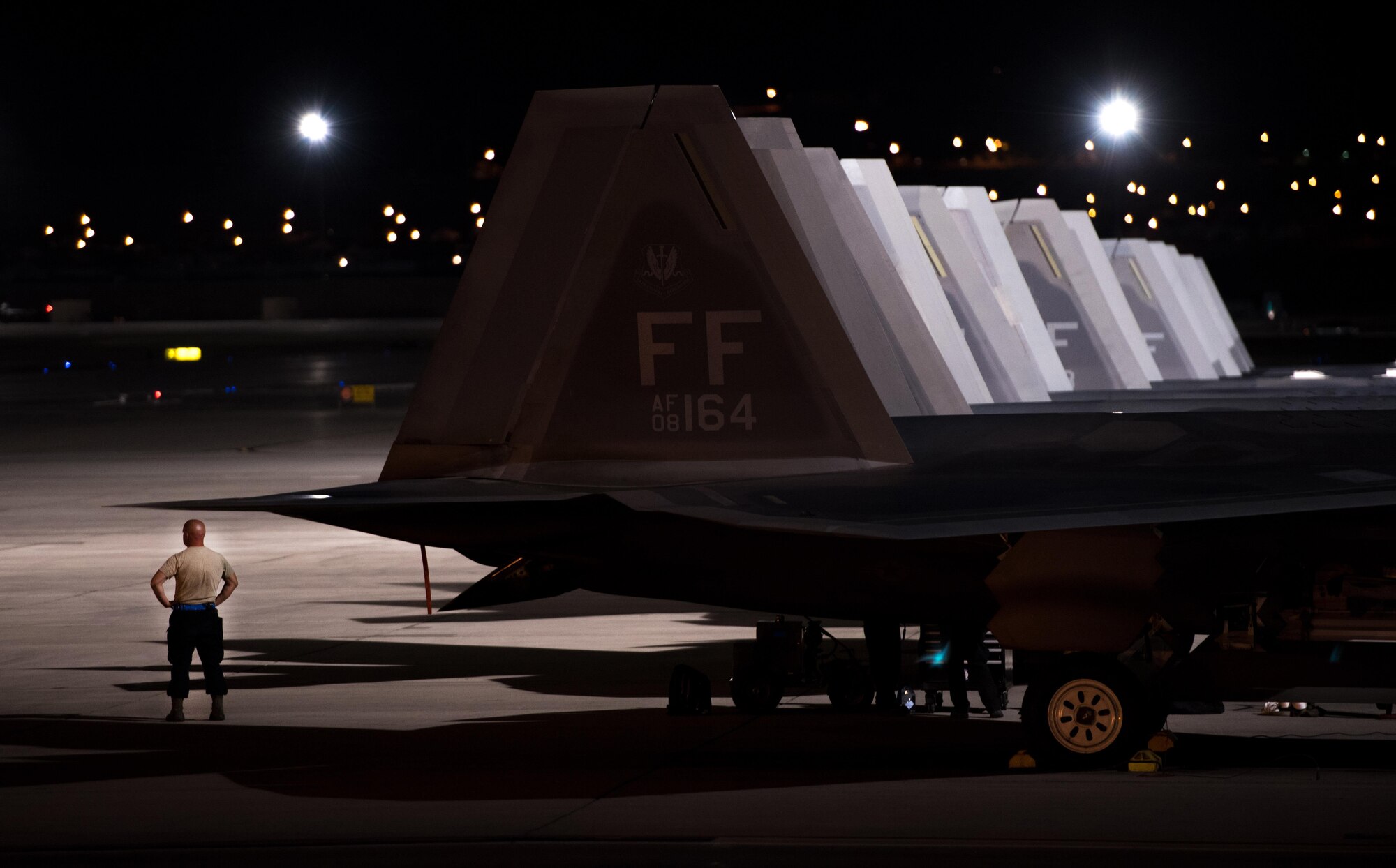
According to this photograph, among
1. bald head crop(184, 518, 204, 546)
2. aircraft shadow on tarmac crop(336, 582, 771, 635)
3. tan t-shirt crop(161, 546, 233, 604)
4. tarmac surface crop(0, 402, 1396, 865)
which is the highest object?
bald head crop(184, 518, 204, 546)

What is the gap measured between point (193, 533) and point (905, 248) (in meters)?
7.75

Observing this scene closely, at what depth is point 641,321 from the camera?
12.2 m

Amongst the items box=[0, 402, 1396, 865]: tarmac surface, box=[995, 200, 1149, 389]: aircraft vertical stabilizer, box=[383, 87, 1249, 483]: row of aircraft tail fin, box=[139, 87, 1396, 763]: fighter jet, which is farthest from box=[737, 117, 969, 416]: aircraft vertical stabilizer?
box=[995, 200, 1149, 389]: aircraft vertical stabilizer

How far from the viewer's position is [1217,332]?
43.9 m

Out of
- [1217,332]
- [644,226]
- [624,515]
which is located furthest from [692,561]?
[1217,332]

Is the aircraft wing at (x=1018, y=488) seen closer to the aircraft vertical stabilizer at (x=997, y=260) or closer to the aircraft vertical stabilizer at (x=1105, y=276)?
the aircraft vertical stabilizer at (x=997, y=260)

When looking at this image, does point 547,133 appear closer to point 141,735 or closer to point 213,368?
point 141,735

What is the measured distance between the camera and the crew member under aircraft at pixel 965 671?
13055 millimetres

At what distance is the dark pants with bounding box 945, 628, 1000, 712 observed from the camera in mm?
13047

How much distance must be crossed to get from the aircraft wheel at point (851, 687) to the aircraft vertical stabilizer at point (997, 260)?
26.6ft

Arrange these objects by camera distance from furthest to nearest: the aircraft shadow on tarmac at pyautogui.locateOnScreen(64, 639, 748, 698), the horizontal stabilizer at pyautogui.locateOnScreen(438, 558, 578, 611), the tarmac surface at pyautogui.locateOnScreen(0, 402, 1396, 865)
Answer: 1. the aircraft shadow on tarmac at pyautogui.locateOnScreen(64, 639, 748, 698)
2. the horizontal stabilizer at pyautogui.locateOnScreen(438, 558, 578, 611)
3. the tarmac surface at pyautogui.locateOnScreen(0, 402, 1396, 865)

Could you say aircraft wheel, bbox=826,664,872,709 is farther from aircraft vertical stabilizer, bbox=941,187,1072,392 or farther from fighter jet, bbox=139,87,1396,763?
aircraft vertical stabilizer, bbox=941,187,1072,392

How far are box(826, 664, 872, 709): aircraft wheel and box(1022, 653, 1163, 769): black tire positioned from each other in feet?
7.49

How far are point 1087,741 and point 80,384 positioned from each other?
5444 cm
